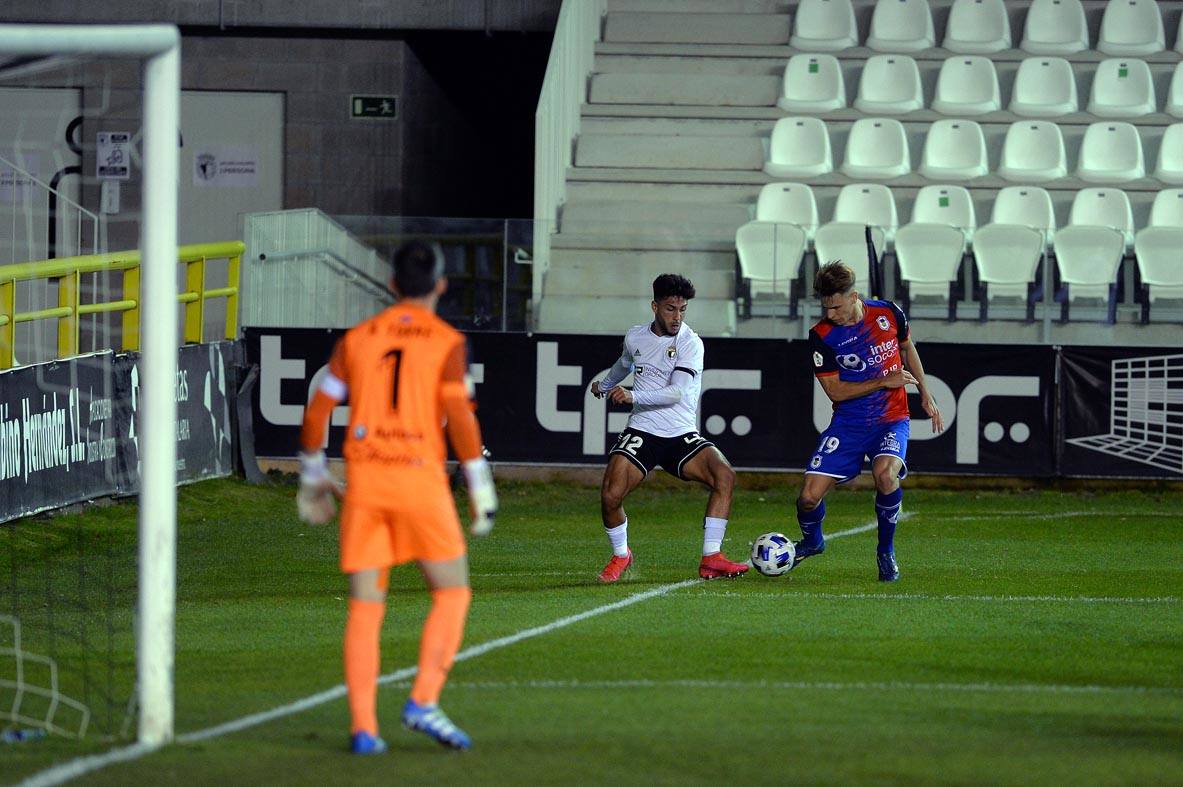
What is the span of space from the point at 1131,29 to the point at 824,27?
4.06 m

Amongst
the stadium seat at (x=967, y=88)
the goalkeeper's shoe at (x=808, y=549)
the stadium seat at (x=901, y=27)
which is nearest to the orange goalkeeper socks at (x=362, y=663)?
the goalkeeper's shoe at (x=808, y=549)

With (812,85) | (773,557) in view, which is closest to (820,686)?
(773,557)

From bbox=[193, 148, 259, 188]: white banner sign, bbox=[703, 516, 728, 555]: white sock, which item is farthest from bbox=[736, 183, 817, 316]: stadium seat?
bbox=[193, 148, 259, 188]: white banner sign

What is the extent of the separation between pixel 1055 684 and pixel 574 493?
11.0 metres

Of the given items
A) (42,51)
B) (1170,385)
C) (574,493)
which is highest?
(42,51)

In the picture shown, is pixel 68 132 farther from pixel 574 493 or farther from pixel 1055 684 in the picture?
pixel 1055 684

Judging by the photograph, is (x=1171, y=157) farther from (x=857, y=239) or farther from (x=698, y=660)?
(x=698, y=660)

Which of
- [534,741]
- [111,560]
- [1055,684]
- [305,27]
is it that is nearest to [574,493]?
[111,560]

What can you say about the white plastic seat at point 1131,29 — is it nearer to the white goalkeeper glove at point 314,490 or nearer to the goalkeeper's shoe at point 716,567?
the goalkeeper's shoe at point 716,567

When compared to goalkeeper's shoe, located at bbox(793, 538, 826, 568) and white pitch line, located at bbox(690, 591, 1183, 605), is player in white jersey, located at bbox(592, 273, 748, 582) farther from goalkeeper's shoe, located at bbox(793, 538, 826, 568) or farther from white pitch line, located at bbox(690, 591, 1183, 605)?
white pitch line, located at bbox(690, 591, 1183, 605)

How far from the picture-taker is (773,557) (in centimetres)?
1137

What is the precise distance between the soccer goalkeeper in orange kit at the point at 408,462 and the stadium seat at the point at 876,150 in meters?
16.6

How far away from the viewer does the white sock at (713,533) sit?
1144cm

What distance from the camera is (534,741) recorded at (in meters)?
6.31
